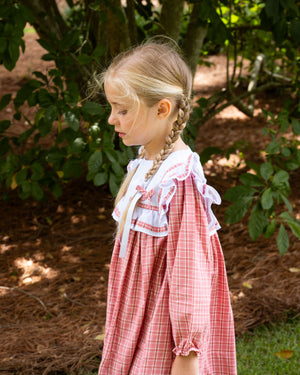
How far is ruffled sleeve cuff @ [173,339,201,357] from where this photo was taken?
1.35 meters

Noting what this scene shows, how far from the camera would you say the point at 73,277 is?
146 inches

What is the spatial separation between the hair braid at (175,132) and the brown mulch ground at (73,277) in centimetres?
172

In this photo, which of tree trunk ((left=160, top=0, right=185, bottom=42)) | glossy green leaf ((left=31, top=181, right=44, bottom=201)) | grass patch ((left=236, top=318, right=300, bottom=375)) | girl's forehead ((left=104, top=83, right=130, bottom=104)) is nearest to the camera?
girl's forehead ((left=104, top=83, right=130, bottom=104))

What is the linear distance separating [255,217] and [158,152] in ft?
5.06

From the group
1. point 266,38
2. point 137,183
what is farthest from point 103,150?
point 266,38

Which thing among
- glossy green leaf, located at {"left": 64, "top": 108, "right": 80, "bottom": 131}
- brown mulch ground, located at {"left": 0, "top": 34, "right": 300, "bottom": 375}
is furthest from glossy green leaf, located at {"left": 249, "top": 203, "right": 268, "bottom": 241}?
glossy green leaf, located at {"left": 64, "top": 108, "right": 80, "bottom": 131}

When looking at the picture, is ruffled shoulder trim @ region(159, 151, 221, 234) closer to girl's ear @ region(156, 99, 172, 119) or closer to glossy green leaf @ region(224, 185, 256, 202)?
girl's ear @ region(156, 99, 172, 119)

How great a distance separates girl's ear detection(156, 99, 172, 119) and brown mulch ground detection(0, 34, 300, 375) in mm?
1854

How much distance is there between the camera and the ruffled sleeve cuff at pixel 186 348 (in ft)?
4.43

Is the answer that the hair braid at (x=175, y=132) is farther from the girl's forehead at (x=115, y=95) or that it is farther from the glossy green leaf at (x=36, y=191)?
the glossy green leaf at (x=36, y=191)

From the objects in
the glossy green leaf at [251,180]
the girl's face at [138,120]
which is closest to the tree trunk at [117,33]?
the glossy green leaf at [251,180]

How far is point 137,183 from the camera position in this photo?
1614 millimetres

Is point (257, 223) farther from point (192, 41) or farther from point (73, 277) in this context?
point (192, 41)

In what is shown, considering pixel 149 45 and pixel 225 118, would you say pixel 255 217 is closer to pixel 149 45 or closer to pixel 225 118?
pixel 149 45
